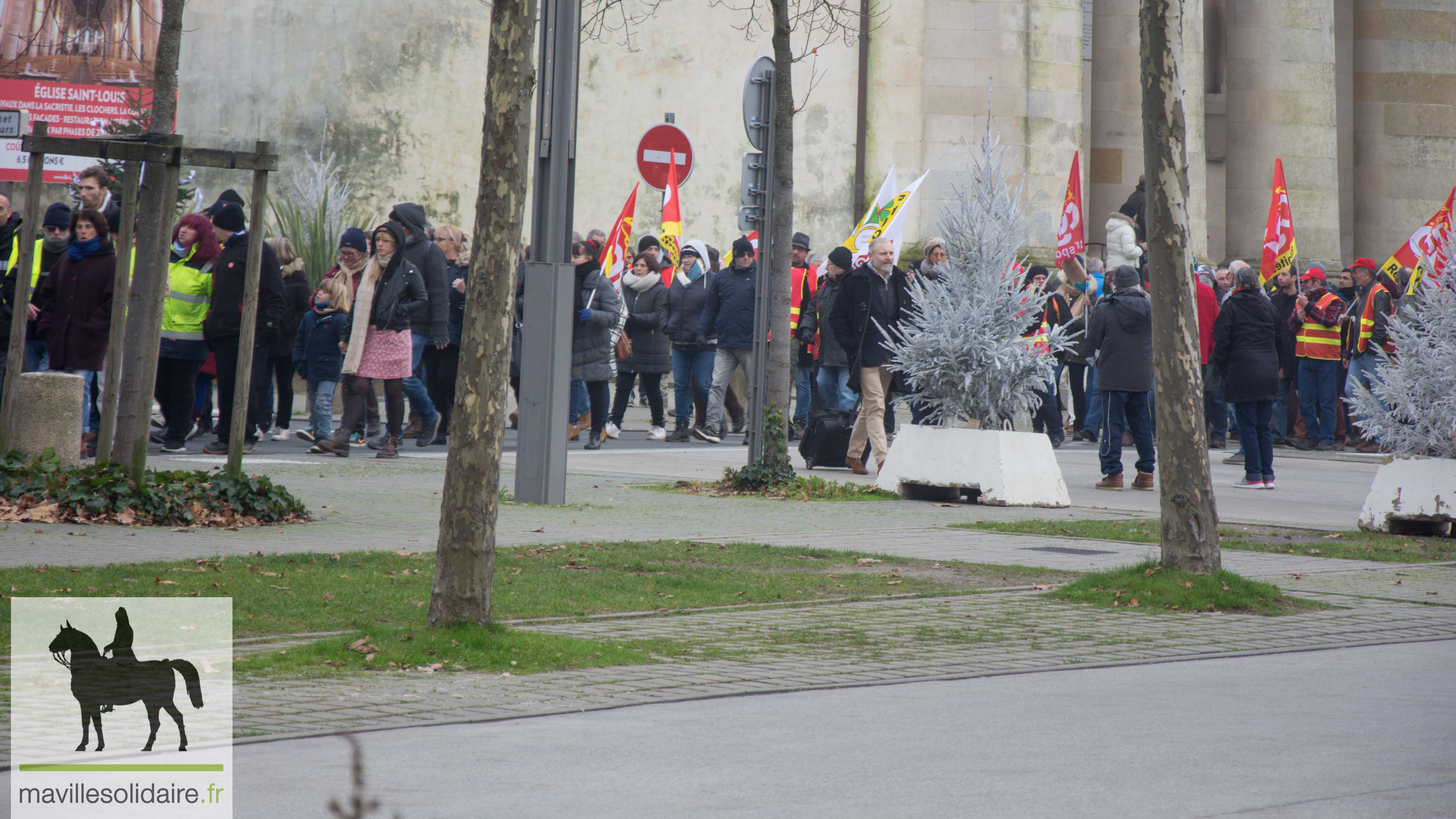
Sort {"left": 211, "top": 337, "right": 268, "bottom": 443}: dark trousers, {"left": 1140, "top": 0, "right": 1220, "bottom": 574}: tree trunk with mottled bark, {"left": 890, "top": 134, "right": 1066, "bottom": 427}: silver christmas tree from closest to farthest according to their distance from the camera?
{"left": 1140, "top": 0, "right": 1220, "bottom": 574}: tree trunk with mottled bark → {"left": 890, "top": 134, "right": 1066, "bottom": 427}: silver christmas tree → {"left": 211, "top": 337, "right": 268, "bottom": 443}: dark trousers

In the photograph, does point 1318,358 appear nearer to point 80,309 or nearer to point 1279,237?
point 1279,237

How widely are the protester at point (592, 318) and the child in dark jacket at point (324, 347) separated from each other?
7.93ft

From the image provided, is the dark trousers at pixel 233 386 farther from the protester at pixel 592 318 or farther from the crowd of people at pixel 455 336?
the protester at pixel 592 318

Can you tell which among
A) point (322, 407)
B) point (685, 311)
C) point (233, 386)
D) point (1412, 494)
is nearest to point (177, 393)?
point (233, 386)

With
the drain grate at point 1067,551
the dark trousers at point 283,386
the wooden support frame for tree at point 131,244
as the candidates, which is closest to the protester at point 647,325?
the dark trousers at point 283,386

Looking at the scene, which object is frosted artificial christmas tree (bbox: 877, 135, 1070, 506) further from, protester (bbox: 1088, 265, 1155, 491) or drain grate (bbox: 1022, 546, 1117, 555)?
drain grate (bbox: 1022, 546, 1117, 555)

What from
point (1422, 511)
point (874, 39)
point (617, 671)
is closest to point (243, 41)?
A: point (874, 39)

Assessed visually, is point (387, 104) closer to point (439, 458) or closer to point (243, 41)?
point (243, 41)

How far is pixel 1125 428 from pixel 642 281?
20.9 ft

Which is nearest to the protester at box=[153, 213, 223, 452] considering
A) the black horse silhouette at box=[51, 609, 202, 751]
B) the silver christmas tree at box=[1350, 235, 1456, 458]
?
the silver christmas tree at box=[1350, 235, 1456, 458]

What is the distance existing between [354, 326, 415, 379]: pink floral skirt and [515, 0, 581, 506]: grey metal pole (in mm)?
3563

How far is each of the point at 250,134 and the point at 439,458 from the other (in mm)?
12614

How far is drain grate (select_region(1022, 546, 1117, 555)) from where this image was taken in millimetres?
11328

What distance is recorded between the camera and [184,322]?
15.8 meters
